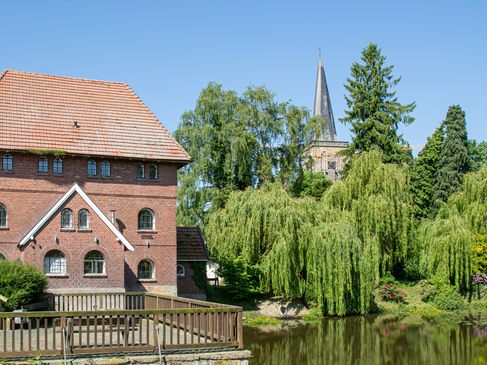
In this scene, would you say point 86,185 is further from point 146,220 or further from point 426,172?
point 426,172

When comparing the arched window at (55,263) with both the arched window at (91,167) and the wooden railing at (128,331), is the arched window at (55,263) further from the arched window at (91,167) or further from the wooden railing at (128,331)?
the wooden railing at (128,331)

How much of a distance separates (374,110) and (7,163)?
91.1 ft

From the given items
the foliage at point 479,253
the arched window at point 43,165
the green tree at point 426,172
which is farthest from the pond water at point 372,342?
the green tree at point 426,172

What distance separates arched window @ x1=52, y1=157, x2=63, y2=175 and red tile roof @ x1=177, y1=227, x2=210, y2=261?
24.2ft

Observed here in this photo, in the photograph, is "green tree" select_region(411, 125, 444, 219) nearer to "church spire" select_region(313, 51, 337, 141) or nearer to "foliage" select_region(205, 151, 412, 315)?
"foliage" select_region(205, 151, 412, 315)

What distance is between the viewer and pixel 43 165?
27734 millimetres

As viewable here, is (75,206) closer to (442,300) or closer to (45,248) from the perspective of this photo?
(45,248)

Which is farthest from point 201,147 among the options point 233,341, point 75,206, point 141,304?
point 233,341

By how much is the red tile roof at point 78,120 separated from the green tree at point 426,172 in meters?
27.5

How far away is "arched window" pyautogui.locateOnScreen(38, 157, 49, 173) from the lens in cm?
2767

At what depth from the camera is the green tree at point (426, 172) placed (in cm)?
5266

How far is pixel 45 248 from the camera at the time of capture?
25750mm

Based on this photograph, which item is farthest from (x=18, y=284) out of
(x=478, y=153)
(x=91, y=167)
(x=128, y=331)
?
(x=478, y=153)

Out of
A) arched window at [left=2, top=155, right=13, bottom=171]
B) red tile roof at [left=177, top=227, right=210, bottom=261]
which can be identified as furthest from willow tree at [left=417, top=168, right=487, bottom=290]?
arched window at [left=2, top=155, right=13, bottom=171]
